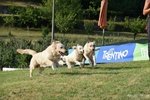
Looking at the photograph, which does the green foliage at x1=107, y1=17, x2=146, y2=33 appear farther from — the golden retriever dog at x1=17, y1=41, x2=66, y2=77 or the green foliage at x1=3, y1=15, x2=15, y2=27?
the golden retriever dog at x1=17, y1=41, x2=66, y2=77

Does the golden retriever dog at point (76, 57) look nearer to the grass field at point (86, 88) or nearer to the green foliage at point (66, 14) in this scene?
the grass field at point (86, 88)

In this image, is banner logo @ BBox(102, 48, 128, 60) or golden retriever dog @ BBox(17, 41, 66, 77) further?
banner logo @ BBox(102, 48, 128, 60)

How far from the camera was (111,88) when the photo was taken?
1298cm

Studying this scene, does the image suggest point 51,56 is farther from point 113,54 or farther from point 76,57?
point 113,54

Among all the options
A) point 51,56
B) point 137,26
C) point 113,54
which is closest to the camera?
point 51,56

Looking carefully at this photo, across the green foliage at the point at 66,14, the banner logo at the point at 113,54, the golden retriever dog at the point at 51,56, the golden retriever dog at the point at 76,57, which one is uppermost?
the golden retriever dog at the point at 51,56

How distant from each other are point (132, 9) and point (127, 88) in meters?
104

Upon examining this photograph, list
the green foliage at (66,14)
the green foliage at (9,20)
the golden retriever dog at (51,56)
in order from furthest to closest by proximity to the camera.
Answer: the green foliage at (9,20) < the green foliage at (66,14) < the golden retriever dog at (51,56)

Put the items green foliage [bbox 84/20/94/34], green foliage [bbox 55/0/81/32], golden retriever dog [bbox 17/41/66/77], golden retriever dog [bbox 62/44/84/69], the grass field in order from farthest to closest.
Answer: green foliage [bbox 84/20/94/34], green foliage [bbox 55/0/81/32], golden retriever dog [bbox 62/44/84/69], golden retriever dog [bbox 17/41/66/77], the grass field

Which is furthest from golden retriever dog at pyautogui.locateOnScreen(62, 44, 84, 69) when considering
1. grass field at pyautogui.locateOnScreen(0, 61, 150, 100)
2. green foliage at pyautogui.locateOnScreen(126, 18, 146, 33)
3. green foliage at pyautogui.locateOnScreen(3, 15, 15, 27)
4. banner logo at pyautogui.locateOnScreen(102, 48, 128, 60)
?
green foliage at pyautogui.locateOnScreen(126, 18, 146, 33)

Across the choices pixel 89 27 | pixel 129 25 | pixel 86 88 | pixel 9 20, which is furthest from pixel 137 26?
pixel 86 88

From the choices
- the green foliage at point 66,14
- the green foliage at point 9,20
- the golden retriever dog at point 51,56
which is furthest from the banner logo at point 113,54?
the green foliage at point 9,20

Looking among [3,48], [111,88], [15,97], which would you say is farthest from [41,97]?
[3,48]

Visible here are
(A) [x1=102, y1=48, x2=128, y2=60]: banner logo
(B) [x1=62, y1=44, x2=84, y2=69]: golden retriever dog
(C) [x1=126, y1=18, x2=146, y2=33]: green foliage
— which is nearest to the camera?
(B) [x1=62, y1=44, x2=84, y2=69]: golden retriever dog
